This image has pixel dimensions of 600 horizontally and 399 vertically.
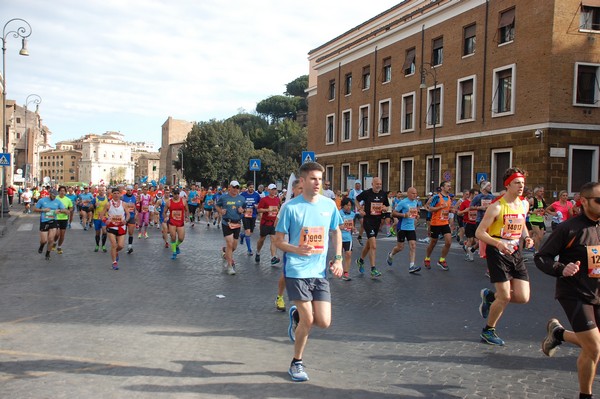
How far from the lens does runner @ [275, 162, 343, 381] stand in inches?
196

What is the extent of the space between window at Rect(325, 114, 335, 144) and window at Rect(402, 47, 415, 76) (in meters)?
9.64

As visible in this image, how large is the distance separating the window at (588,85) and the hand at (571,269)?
2257 centimetres

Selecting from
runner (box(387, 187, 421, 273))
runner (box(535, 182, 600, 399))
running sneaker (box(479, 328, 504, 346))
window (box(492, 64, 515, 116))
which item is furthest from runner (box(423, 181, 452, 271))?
window (box(492, 64, 515, 116))

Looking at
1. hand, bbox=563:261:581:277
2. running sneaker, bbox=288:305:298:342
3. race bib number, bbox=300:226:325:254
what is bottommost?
running sneaker, bbox=288:305:298:342

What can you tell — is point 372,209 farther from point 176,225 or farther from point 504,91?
point 504,91

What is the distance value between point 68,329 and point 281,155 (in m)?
68.4

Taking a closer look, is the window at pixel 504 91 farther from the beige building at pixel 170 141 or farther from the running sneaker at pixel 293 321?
the beige building at pixel 170 141

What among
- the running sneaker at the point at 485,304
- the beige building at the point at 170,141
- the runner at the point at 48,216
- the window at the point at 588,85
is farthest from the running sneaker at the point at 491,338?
the beige building at the point at 170,141

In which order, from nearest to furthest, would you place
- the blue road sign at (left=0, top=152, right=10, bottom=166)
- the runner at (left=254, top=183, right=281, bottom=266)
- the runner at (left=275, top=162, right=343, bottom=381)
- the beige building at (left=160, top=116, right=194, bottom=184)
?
the runner at (left=275, top=162, right=343, bottom=381) < the runner at (left=254, top=183, right=281, bottom=266) < the blue road sign at (left=0, top=152, right=10, bottom=166) < the beige building at (left=160, top=116, right=194, bottom=184)

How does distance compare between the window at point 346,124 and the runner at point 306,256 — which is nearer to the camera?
the runner at point 306,256

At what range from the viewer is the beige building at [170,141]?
122188mm

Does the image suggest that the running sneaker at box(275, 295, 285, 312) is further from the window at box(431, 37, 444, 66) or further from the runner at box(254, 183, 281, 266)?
the window at box(431, 37, 444, 66)

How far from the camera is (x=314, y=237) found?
5.10m

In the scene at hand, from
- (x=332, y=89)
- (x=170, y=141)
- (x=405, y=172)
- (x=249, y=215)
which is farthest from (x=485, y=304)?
(x=170, y=141)
